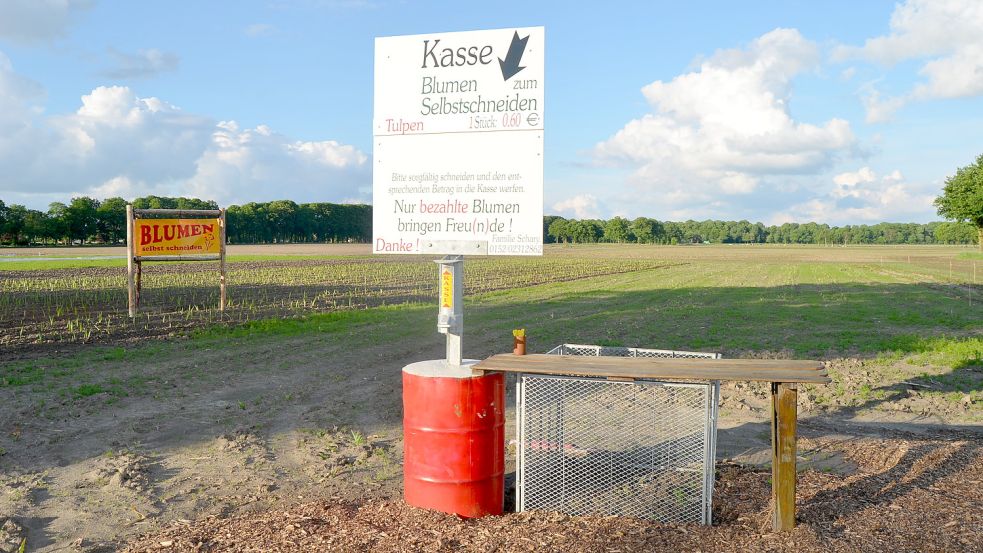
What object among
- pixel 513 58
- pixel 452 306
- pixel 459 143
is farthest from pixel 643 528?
pixel 513 58

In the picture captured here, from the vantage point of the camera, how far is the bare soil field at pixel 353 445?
17.6 feet

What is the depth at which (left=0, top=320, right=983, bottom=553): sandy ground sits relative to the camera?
6.06 m

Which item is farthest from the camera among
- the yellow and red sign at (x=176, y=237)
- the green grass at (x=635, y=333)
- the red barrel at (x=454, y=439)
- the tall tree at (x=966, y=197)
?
the tall tree at (x=966, y=197)

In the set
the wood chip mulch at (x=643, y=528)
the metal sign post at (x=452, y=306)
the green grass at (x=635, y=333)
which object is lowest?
the wood chip mulch at (x=643, y=528)

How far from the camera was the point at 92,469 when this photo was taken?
7.02 metres

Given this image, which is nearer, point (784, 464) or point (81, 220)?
point (784, 464)

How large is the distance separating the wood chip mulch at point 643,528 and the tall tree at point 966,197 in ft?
291

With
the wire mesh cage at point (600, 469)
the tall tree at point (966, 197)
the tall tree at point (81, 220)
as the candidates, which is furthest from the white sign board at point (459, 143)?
the tall tree at point (81, 220)

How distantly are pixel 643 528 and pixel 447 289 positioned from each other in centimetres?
239

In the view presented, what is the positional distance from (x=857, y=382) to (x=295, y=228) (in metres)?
147

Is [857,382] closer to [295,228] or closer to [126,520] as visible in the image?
[126,520]

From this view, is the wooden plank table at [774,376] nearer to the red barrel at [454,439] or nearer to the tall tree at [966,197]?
the red barrel at [454,439]

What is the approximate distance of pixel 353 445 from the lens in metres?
7.93

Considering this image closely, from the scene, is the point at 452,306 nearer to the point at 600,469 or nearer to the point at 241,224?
the point at 600,469
